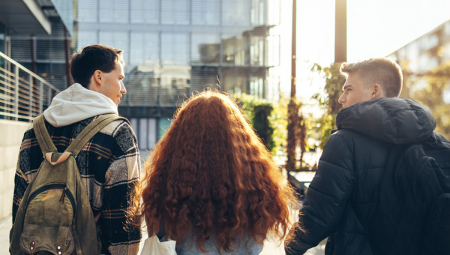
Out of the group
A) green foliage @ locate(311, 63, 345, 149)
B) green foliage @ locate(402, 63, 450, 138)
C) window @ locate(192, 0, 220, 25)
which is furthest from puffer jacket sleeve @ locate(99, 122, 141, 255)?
window @ locate(192, 0, 220, 25)

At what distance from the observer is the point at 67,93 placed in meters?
2.12

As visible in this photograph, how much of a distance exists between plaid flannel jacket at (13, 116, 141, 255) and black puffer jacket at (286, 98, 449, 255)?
0.99 meters

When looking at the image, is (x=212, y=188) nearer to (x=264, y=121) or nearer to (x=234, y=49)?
(x=264, y=121)

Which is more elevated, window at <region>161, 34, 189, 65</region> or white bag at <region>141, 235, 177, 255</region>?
window at <region>161, 34, 189, 65</region>

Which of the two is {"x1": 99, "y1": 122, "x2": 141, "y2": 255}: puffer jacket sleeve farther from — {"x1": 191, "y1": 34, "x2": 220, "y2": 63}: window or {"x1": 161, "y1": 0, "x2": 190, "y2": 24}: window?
{"x1": 161, "y1": 0, "x2": 190, "y2": 24}: window

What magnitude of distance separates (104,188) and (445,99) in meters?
5.94

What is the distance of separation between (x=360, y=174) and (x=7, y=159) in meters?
6.63

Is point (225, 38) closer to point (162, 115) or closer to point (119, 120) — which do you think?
point (162, 115)

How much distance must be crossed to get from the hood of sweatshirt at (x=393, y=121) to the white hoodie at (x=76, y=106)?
4.64 feet

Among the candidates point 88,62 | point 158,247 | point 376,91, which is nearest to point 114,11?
point 88,62

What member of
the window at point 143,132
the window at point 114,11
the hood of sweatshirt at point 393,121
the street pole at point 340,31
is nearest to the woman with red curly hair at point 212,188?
the hood of sweatshirt at point 393,121

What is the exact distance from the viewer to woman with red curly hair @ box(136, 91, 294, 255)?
5.05 feet

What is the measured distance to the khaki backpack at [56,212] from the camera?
1.76 metres

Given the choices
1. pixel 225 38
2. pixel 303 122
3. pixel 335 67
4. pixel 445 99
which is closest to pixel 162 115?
pixel 225 38
